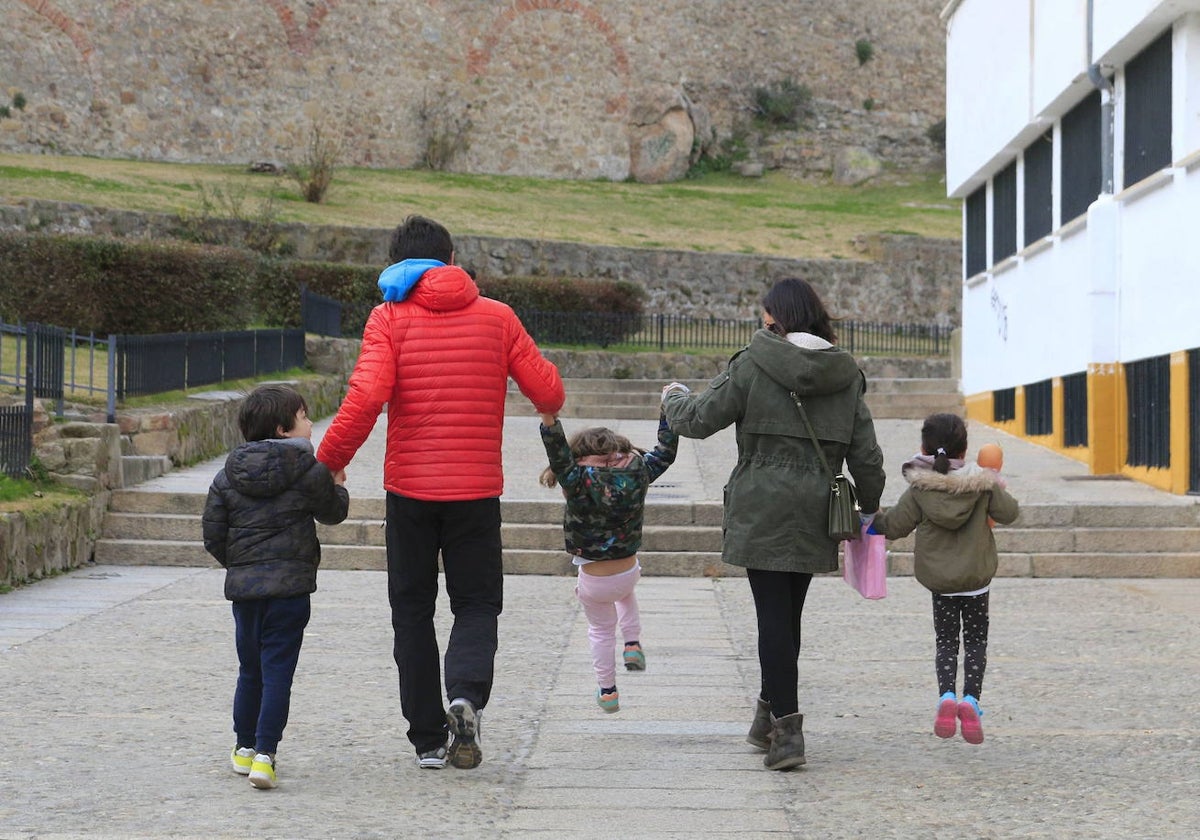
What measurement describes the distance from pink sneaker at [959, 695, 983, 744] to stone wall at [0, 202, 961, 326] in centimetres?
2162

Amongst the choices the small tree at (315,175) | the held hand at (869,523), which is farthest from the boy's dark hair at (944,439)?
the small tree at (315,175)

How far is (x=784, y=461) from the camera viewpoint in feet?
18.3

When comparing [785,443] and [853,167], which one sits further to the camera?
[853,167]

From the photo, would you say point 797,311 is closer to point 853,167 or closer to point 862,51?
point 853,167

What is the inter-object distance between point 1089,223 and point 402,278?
436 inches

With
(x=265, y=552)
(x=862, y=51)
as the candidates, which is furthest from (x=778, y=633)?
(x=862, y=51)

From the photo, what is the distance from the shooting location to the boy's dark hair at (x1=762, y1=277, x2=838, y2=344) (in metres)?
5.64

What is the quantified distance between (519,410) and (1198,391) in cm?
1081

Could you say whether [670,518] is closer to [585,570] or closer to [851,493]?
[585,570]

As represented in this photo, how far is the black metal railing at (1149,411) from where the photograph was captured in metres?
13.5

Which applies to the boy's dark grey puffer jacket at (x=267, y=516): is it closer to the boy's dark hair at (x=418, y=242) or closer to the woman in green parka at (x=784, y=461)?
the boy's dark hair at (x=418, y=242)

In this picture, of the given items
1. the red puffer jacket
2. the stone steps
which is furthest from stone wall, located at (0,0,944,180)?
the red puffer jacket

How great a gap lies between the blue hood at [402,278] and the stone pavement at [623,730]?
5.34 feet

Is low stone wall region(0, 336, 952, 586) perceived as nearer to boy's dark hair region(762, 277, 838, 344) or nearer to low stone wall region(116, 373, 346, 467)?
low stone wall region(116, 373, 346, 467)
